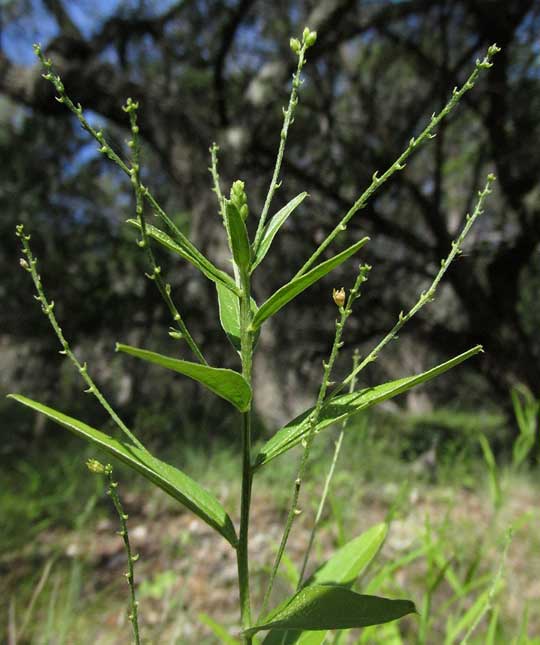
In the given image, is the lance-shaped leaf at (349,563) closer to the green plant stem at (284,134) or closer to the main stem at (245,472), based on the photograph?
the main stem at (245,472)

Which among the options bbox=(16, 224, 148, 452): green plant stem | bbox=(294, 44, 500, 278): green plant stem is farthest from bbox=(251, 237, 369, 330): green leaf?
bbox=(16, 224, 148, 452): green plant stem

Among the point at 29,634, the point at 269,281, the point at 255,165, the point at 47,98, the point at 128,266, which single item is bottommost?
the point at 29,634

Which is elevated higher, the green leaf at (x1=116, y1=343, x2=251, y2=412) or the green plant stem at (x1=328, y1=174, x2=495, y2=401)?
the green plant stem at (x1=328, y1=174, x2=495, y2=401)

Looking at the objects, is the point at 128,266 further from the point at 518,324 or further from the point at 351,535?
the point at 518,324

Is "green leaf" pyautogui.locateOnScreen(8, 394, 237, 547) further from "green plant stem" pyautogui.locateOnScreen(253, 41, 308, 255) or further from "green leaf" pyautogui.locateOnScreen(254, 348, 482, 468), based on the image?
"green plant stem" pyautogui.locateOnScreen(253, 41, 308, 255)

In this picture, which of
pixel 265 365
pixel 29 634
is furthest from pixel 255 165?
pixel 29 634

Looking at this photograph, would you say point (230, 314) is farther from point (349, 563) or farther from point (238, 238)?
point (349, 563)
